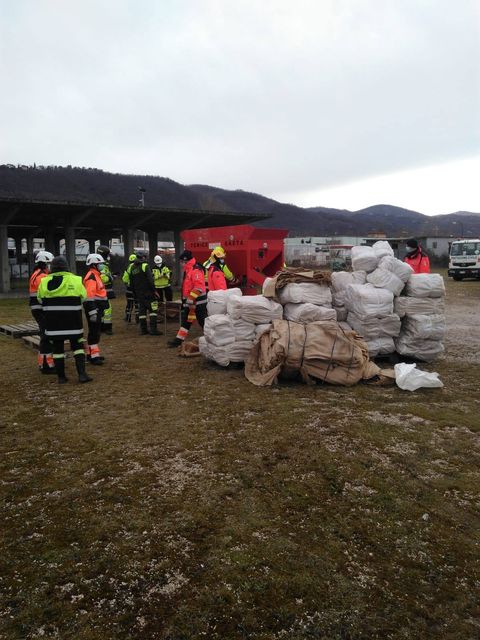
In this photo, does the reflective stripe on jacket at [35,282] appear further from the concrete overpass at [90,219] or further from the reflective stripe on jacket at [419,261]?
the concrete overpass at [90,219]

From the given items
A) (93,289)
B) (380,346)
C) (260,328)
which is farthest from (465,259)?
(93,289)

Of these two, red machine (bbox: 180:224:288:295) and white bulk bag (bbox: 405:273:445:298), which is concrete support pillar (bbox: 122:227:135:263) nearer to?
red machine (bbox: 180:224:288:295)

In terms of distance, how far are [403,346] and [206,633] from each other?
196 inches

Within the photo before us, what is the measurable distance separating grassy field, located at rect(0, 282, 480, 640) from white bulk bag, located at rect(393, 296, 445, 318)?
4.84 ft

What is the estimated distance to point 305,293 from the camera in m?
5.80

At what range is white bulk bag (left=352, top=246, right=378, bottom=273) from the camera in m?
6.28

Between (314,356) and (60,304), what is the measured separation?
3.02 metres

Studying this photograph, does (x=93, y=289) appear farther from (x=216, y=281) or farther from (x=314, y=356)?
(x=314, y=356)

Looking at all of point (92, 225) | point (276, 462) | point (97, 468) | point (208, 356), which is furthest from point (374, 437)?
point (92, 225)

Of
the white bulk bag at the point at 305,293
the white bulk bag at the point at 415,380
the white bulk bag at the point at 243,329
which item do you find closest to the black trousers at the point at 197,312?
the white bulk bag at the point at 243,329

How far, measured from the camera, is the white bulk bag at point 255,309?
5793 millimetres

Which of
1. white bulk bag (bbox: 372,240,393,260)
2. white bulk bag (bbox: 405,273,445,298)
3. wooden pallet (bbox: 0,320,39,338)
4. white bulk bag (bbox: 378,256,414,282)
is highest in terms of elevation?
white bulk bag (bbox: 372,240,393,260)

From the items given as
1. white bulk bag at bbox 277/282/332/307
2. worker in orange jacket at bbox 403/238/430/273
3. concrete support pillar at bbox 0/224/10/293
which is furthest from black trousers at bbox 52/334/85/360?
concrete support pillar at bbox 0/224/10/293

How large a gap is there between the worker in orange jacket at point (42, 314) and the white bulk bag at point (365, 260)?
414 centimetres
